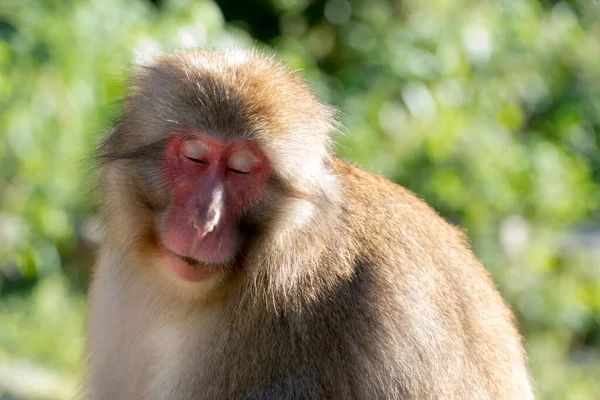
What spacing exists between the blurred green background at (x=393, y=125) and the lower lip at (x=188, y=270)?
77.3 inches

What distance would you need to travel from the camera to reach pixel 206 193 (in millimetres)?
2918

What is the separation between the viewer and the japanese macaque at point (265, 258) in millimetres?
3008

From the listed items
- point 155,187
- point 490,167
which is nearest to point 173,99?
point 155,187

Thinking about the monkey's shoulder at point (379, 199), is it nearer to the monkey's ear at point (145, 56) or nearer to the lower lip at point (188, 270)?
the lower lip at point (188, 270)

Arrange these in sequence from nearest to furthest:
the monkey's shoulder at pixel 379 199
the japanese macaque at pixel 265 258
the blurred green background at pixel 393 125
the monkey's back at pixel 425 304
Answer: the japanese macaque at pixel 265 258 < the monkey's back at pixel 425 304 < the monkey's shoulder at pixel 379 199 < the blurred green background at pixel 393 125

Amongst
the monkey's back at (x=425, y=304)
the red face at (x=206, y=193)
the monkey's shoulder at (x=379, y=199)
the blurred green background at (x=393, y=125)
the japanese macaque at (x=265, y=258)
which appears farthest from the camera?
the blurred green background at (x=393, y=125)

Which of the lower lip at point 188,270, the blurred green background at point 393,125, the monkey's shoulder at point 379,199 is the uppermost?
the monkey's shoulder at point 379,199

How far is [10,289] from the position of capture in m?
7.85

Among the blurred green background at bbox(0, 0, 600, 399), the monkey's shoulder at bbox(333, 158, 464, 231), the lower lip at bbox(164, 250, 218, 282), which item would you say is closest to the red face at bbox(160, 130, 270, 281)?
the lower lip at bbox(164, 250, 218, 282)

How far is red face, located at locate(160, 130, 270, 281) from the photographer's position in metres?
2.89

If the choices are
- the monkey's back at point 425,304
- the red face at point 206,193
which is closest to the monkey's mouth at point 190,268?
the red face at point 206,193

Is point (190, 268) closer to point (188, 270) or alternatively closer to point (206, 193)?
point (188, 270)

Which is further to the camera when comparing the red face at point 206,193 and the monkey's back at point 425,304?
the monkey's back at point 425,304

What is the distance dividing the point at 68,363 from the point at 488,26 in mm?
3863
